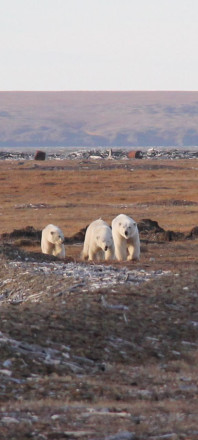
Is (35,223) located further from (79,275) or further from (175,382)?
(175,382)

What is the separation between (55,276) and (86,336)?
139 inches

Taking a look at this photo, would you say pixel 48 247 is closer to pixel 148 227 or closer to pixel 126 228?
pixel 126 228

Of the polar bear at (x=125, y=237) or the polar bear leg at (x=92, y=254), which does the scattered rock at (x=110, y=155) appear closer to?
the polar bear leg at (x=92, y=254)

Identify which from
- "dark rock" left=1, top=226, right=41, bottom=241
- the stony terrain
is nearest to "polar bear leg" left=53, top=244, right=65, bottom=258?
the stony terrain

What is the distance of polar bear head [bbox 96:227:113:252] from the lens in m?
18.7

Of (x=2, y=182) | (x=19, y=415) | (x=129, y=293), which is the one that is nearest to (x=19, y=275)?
(x=129, y=293)

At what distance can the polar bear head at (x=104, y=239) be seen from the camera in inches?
738

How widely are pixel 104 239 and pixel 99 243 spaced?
247 millimetres

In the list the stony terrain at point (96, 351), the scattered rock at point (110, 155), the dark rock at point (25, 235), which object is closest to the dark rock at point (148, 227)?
the dark rock at point (25, 235)

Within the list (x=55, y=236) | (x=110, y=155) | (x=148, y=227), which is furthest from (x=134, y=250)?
(x=110, y=155)

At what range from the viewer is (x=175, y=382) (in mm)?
7879

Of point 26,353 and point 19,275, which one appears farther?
point 19,275

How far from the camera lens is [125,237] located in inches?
734

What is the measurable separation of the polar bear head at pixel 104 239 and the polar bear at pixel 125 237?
0.24m
